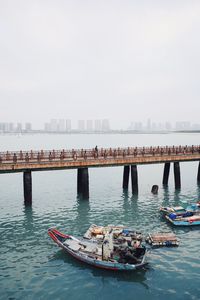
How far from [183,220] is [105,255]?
12274 millimetres

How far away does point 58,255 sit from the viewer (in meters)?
23.5

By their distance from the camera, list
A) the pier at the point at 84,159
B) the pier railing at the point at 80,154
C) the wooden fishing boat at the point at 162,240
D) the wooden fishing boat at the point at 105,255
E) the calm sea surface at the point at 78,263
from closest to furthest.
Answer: the calm sea surface at the point at 78,263 < the wooden fishing boat at the point at 105,255 < the wooden fishing boat at the point at 162,240 < the pier at the point at 84,159 < the pier railing at the point at 80,154

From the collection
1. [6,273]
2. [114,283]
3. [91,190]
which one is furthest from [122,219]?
[91,190]

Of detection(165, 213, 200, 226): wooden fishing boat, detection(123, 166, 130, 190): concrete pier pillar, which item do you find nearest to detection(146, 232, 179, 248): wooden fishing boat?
detection(165, 213, 200, 226): wooden fishing boat

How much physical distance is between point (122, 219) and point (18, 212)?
12950 mm

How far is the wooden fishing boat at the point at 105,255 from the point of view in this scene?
68.3ft

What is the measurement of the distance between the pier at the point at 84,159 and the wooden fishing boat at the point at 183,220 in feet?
37.7

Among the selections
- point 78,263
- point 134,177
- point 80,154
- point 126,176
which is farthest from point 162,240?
point 126,176

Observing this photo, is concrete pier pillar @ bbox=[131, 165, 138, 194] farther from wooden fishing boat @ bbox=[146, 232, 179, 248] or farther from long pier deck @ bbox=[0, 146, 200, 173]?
wooden fishing boat @ bbox=[146, 232, 179, 248]

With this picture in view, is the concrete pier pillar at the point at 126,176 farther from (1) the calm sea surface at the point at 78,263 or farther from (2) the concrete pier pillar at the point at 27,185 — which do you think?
(2) the concrete pier pillar at the point at 27,185

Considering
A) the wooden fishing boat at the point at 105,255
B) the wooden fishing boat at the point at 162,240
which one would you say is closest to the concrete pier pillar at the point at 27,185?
the wooden fishing boat at the point at 105,255

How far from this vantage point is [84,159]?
38.4 meters

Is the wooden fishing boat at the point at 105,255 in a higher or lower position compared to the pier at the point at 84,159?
lower

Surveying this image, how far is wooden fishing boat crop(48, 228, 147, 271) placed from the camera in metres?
20.8
